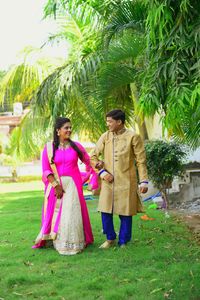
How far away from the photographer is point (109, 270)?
5168 mm

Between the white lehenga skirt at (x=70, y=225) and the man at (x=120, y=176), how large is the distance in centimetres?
30

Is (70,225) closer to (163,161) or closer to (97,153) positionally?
(97,153)

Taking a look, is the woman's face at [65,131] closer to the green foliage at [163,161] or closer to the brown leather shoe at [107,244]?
the brown leather shoe at [107,244]

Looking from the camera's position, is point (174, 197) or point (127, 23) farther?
point (174, 197)

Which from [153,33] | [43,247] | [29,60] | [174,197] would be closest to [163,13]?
[153,33]

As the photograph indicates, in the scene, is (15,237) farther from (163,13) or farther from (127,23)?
(163,13)

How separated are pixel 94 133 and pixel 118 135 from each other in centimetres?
531

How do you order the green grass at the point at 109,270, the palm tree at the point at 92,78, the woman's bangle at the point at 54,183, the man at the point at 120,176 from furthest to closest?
the palm tree at the point at 92,78, the woman's bangle at the point at 54,183, the man at the point at 120,176, the green grass at the point at 109,270

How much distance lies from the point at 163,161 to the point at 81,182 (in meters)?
3.26

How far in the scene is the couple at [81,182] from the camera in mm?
6047

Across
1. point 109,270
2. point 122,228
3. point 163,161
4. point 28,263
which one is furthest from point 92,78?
point 109,270

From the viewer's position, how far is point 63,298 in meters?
4.37

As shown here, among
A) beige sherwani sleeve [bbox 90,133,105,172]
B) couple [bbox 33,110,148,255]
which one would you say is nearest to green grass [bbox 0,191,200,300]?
couple [bbox 33,110,148,255]

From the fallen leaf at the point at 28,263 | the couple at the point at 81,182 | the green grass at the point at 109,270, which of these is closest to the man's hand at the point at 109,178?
the couple at the point at 81,182
